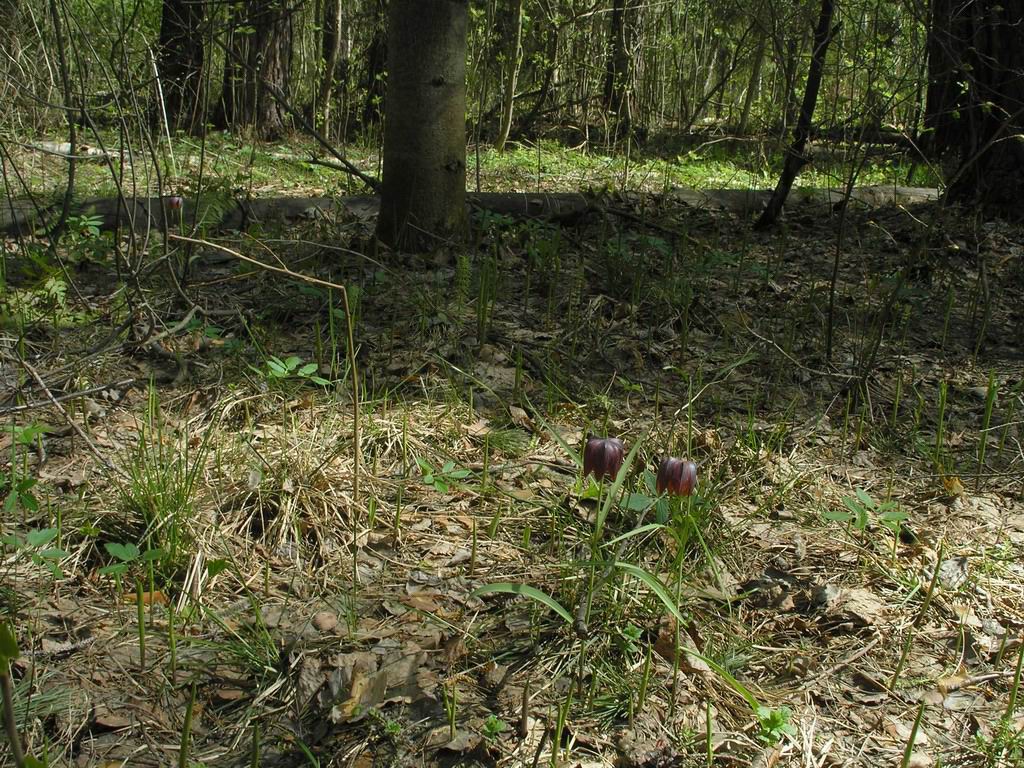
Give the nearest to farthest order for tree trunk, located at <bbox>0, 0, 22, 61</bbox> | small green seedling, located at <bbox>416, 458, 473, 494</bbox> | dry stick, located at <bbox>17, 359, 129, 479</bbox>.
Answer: dry stick, located at <bbox>17, 359, 129, 479</bbox>
small green seedling, located at <bbox>416, 458, 473, 494</bbox>
tree trunk, located at <bbox>0, 0, 22, 61</bbox>

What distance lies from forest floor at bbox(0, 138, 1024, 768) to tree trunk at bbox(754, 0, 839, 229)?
109 cm

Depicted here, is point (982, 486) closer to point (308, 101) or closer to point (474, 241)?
point (474, 241)

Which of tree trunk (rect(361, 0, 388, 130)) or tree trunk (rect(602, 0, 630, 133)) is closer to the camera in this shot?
tree trunk (rect(602, 0, 630, 133))

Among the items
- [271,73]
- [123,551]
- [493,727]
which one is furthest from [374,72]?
[493,727]

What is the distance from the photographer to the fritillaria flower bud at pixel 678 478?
6.44ft

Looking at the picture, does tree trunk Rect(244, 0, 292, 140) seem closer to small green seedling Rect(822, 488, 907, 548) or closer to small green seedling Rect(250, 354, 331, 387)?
small green seedling Rect(250, 354, 331, 387)

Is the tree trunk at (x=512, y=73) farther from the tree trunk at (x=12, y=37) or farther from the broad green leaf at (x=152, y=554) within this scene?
the broad green leaf at (x=152, y=554)

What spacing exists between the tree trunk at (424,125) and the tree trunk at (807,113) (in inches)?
64.1

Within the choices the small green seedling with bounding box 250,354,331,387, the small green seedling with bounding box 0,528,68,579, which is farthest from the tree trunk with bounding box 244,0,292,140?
the small green seedling with bounding box 0,528,68,579

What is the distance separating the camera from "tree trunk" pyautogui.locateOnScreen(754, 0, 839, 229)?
4258 mm

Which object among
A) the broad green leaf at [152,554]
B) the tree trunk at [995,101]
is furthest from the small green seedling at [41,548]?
the tree trunk at [995,101]

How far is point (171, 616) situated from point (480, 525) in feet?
2.82

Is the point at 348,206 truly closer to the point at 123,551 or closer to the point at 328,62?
the point at 123,551

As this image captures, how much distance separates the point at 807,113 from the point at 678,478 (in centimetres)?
323
